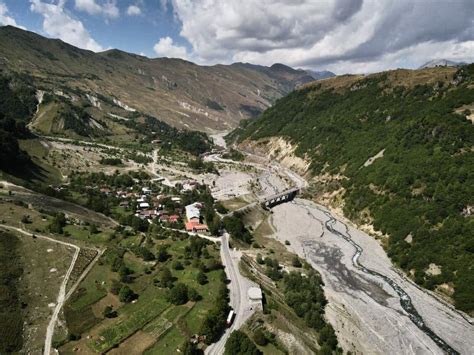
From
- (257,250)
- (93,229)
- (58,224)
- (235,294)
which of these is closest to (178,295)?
(235,294)

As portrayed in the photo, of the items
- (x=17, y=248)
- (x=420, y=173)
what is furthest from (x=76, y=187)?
(x=420, y=173)

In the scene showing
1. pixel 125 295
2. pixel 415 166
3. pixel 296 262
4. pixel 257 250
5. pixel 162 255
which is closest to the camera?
pixel 125 295

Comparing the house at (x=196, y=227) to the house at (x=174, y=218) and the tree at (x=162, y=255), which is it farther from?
the tree at (x=162, y=255)

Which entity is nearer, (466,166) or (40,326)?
(40,326)

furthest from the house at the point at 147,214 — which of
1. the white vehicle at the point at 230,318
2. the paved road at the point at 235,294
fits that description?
the white vehicle at the point at 230,318

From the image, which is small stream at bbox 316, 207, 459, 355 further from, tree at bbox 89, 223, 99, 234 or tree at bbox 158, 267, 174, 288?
tree at bbox 89, 223, 99, 234

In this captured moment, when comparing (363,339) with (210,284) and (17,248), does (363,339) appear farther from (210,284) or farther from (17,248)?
(17,248)

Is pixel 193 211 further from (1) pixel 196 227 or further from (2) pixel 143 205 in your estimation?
(2) pixel 143 205
